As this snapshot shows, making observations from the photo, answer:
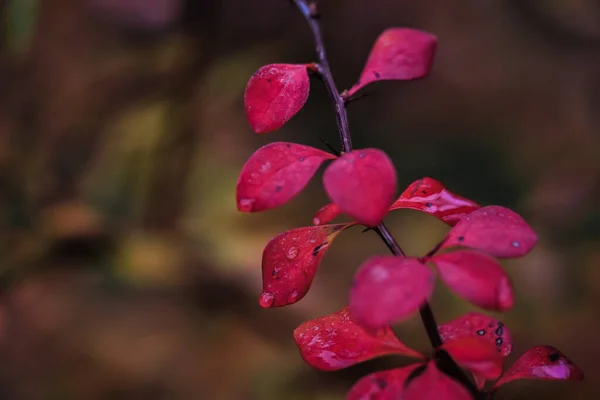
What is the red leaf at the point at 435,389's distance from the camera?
35 centimetres

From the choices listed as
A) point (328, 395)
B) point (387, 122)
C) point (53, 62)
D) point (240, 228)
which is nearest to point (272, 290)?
point (328, 395)

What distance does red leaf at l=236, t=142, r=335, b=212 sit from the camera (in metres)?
0.39

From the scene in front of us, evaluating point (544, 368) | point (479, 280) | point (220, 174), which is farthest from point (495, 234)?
point (220, 174)

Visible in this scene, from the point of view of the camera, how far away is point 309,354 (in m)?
0.45

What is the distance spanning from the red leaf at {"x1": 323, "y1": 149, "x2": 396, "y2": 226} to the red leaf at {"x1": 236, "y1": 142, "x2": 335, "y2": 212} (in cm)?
3

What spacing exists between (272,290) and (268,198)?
104mm

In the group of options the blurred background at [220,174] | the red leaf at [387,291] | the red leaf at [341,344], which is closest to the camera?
the red leaf at [387,291]

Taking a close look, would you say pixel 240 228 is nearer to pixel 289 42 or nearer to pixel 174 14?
pixel 289 42

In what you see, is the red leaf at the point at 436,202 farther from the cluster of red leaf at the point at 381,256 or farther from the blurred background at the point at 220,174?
the blurred background at the point at 220,174

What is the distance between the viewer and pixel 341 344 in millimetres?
442

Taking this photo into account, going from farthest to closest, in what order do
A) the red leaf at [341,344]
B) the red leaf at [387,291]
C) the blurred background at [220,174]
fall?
the blurred background at [220,174]
the red leaf at [341,344]
the red leaf at [387,291]

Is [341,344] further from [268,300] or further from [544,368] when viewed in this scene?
[544,368]

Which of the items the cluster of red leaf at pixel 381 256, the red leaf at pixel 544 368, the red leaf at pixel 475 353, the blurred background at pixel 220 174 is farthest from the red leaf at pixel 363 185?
the blurred background at pixel 220 174

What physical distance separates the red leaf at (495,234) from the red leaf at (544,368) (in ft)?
0.48
